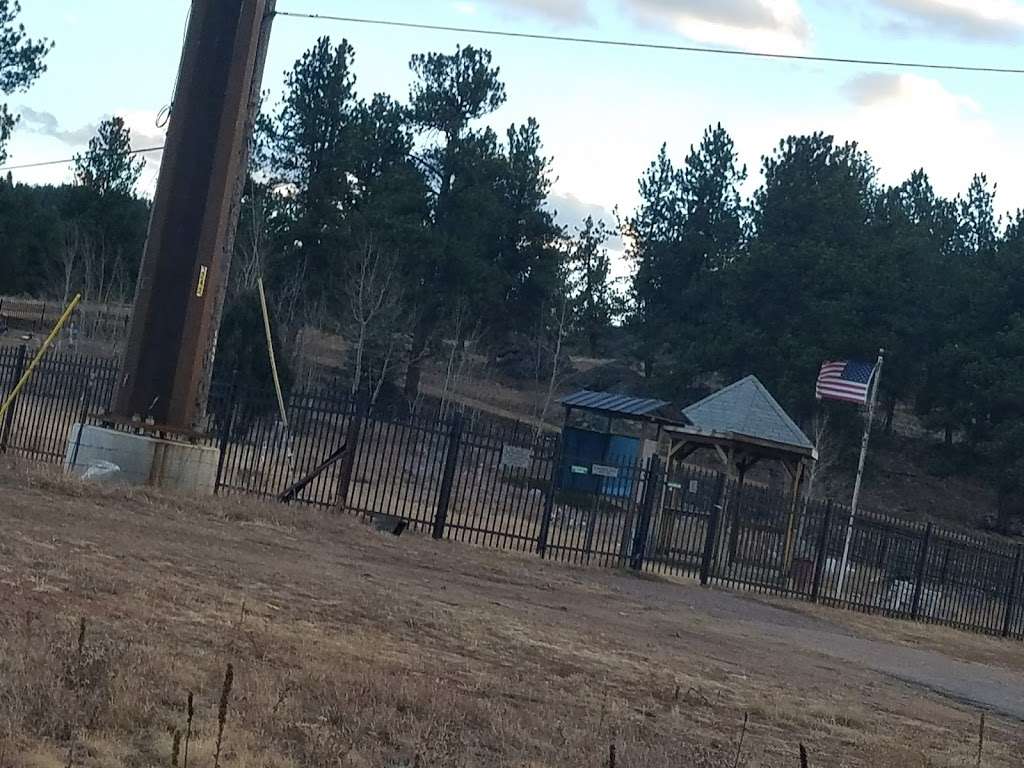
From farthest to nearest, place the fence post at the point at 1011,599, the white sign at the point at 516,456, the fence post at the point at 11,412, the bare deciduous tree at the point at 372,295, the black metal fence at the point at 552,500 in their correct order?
the bare deciduous tree at the point at 372,295
the fence post at the point at 1011,599
the fence post at the point at 11,412
the black metal fence at the point at 552,500
the white sign at the point at 516,456

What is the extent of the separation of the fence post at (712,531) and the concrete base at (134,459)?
7.39 metres

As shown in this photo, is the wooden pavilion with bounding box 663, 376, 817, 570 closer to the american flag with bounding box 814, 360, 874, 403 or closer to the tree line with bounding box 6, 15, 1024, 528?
the american flag with bounding box 814, 360, 874, 403

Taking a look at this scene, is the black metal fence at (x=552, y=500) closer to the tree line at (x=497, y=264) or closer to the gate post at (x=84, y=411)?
the gate post at (x=84, y=411)

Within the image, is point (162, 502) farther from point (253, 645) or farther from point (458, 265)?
point (458, 265)

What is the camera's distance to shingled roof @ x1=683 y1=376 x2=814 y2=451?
2656 centimetres

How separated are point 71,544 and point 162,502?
462cm

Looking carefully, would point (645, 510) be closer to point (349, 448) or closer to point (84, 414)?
point (349, 448)

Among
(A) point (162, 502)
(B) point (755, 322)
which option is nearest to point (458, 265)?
(B) point (755, 322)

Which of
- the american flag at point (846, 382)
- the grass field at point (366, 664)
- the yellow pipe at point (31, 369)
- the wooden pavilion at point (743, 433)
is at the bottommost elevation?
the grass field at point (366, 664)

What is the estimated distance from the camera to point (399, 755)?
6789 mm

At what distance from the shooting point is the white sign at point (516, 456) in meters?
18.7

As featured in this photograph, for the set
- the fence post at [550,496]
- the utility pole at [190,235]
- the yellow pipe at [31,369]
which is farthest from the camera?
the fence post at [550,496]

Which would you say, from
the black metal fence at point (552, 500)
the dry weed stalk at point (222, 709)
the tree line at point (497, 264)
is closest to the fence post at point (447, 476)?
the black metal fence at point (552, 500)

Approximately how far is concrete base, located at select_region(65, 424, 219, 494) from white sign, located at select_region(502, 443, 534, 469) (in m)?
3.87
